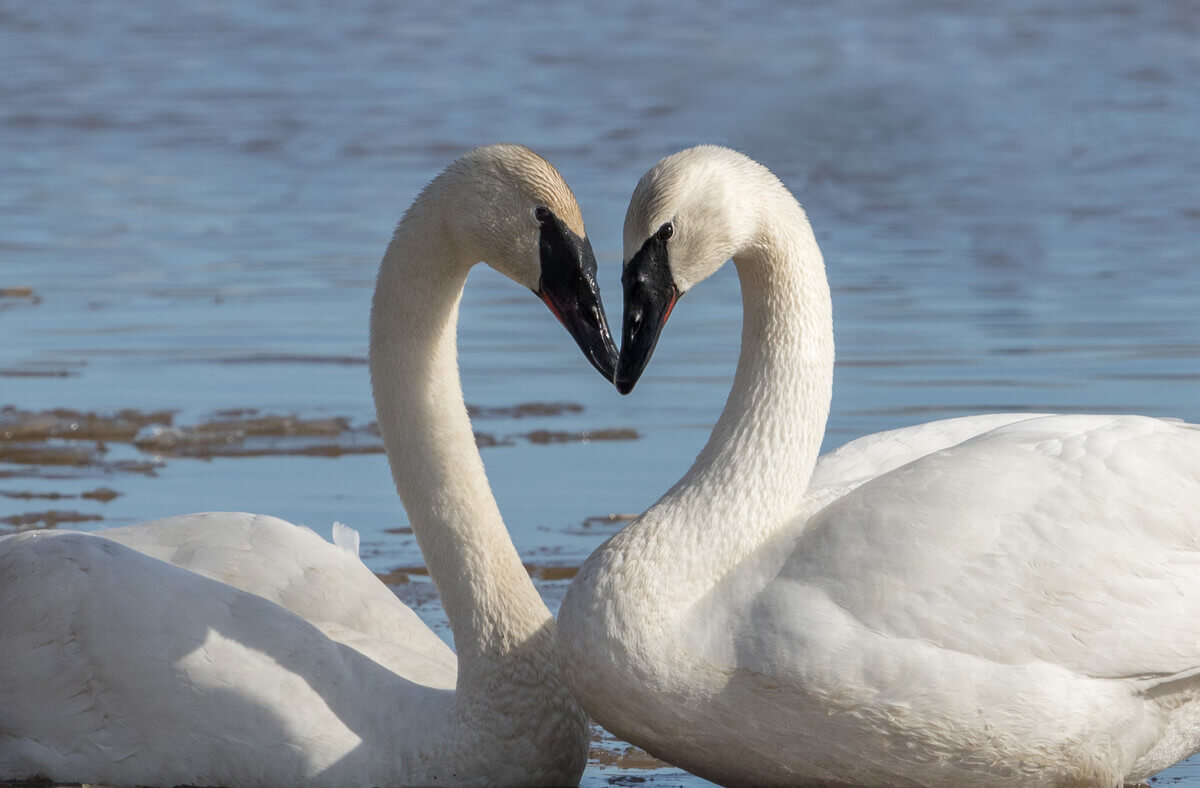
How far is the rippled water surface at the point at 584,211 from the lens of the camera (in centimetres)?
840

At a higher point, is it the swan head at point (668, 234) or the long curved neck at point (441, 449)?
the swan head at point (668, 234)

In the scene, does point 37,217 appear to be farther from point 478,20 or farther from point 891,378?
point 478,20

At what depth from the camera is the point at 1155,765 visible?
4.89m

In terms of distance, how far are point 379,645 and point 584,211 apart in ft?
25.6

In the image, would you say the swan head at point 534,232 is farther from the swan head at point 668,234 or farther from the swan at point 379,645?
the swan head at point 668,234

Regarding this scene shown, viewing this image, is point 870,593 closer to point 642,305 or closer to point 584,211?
point 642,305

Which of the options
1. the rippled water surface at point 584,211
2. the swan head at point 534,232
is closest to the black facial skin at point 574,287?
the swan head at point 534,232

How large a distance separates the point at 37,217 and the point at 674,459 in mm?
7501

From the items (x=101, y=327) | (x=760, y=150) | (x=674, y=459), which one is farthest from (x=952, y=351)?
(x=760, y=150)

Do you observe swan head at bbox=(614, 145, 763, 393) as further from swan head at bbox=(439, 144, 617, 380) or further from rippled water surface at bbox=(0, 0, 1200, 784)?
rippled water surface at bbox=(0, 0, 1200, 784)

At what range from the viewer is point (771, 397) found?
16.5 ft

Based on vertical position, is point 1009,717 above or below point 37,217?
above

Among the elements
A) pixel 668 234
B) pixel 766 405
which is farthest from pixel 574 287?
pixel 766 405

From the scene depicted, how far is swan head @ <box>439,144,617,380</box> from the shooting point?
503 centimetres
